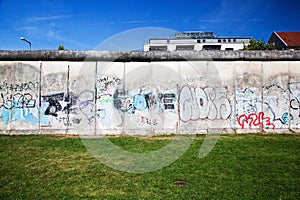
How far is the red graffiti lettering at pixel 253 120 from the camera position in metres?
9.87

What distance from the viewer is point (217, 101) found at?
991 centimetres

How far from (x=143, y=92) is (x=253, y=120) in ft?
15.5

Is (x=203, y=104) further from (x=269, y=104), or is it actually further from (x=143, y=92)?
(x=269, y=104)

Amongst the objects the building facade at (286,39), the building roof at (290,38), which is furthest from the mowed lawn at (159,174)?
the building roof at (290,38)

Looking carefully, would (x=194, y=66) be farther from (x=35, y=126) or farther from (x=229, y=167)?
(x=35, y=126)

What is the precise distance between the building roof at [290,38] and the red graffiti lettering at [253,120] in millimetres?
33670

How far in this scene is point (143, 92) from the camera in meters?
10.0

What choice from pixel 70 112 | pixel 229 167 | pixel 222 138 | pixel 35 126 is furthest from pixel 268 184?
pixel 35 126

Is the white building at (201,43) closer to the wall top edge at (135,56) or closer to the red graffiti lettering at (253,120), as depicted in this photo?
the wall top edge at (135,56)

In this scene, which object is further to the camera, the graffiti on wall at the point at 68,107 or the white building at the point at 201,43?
the white building at the point at 201,43

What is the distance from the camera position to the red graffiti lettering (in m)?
9.87

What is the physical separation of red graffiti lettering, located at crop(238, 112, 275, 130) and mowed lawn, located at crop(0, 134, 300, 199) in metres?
1.76

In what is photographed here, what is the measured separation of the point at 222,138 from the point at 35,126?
764cm

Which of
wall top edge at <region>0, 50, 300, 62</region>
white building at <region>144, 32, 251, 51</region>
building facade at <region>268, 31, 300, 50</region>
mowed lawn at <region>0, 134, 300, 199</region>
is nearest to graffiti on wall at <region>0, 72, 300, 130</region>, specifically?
wall top edge at <region>0, 50, 300, 62</region>
